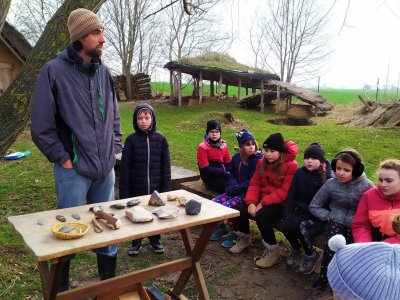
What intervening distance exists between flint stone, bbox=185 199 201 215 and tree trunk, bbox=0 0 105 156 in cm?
195

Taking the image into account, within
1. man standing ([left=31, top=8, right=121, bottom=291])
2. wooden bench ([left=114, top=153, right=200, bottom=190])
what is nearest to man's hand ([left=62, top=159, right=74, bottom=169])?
man standing ([left=31, top=8, right=121, bottom=291])

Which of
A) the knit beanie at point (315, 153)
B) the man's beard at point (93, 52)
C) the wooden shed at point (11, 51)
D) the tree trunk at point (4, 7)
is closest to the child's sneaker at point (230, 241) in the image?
the knit beanie at point (315, 153)

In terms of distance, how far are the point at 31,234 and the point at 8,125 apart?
70.2 inches

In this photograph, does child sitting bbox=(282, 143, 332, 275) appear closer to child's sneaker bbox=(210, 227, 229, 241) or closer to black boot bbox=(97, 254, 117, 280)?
child's sneaker bbox=(210, 227, 229, 241)

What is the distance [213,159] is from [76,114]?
8.15 ft

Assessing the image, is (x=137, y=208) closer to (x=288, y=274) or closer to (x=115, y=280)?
(x=115, y=280)

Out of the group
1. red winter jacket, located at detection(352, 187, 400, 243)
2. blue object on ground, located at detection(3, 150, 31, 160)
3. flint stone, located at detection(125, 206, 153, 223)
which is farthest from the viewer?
blue object on ground, located at detection(3, 150, 31, 160)

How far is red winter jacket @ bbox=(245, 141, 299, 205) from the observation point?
396 centimetres

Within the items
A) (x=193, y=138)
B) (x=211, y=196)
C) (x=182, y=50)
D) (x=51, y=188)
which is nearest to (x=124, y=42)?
(x=182, y=50)

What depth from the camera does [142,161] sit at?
4.05 m

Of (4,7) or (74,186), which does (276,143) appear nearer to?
(74,186)

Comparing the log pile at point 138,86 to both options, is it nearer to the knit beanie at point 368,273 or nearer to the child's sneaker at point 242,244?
the child's sneaker at point 242,244

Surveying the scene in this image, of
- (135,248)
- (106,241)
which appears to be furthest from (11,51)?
(106,241)

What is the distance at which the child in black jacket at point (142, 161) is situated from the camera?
13.2ft
